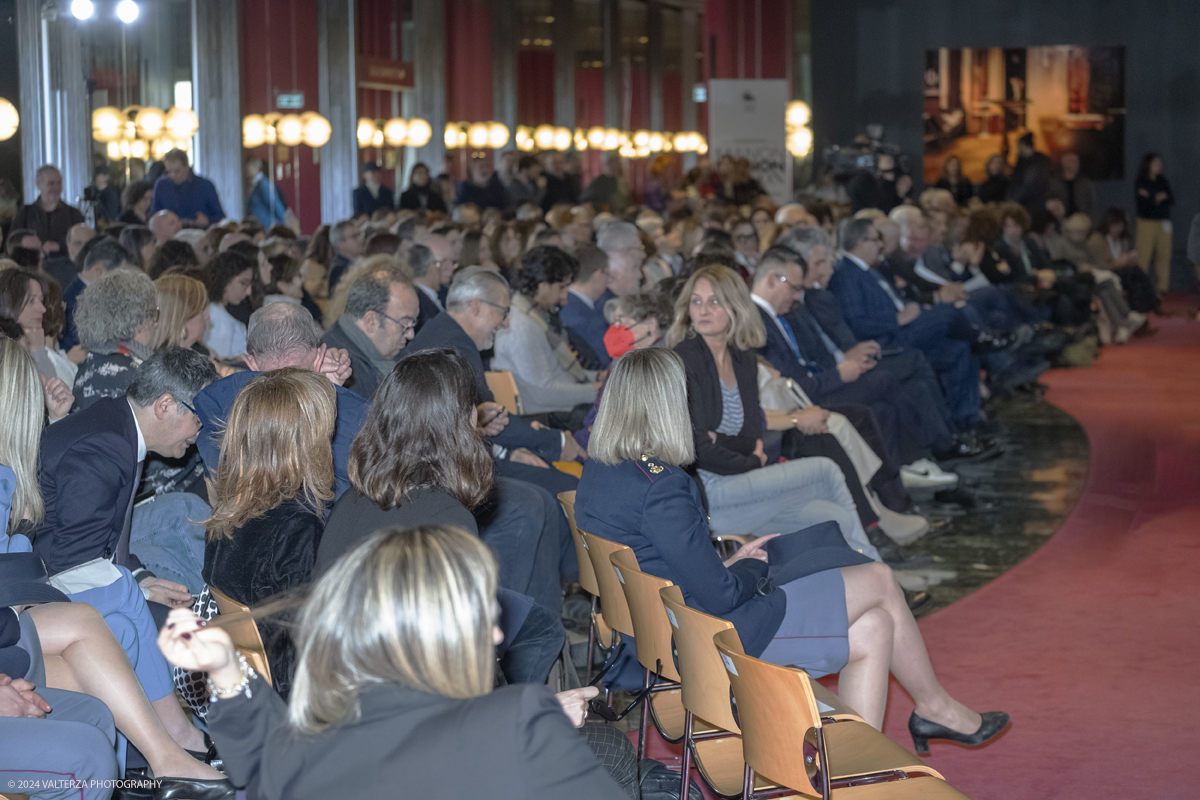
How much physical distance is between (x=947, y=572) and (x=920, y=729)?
1.89 meters

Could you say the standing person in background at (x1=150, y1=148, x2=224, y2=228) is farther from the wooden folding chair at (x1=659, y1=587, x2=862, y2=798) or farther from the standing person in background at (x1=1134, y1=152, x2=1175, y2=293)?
the standing person in background at (x1=1134, y1=152, x2=1175, y2=293)

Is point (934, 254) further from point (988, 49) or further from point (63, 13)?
point (988, 49)

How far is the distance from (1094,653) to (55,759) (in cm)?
322

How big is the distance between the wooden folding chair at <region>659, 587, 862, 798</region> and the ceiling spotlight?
33.5 ft

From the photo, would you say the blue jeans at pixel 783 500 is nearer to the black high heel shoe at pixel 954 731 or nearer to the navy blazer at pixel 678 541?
the black high heel shoe at pixel 954 731

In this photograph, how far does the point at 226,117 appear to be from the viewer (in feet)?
41.7

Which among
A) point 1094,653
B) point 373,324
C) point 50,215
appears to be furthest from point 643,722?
point 50,215

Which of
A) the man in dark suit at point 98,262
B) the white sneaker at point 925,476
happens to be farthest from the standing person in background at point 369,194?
the white sneaker at point 925,476

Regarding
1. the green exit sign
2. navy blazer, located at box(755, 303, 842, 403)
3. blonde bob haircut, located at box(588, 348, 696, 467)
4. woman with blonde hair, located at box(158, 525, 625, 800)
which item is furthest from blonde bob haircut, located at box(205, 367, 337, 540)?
the green exit sign

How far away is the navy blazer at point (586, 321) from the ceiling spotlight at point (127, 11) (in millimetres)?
6821

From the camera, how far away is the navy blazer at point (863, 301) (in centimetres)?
698

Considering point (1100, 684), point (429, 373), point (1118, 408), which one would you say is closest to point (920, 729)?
point (1100, 684)

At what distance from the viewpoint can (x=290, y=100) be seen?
1355cm

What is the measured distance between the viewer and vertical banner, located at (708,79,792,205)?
1402 centimetres
